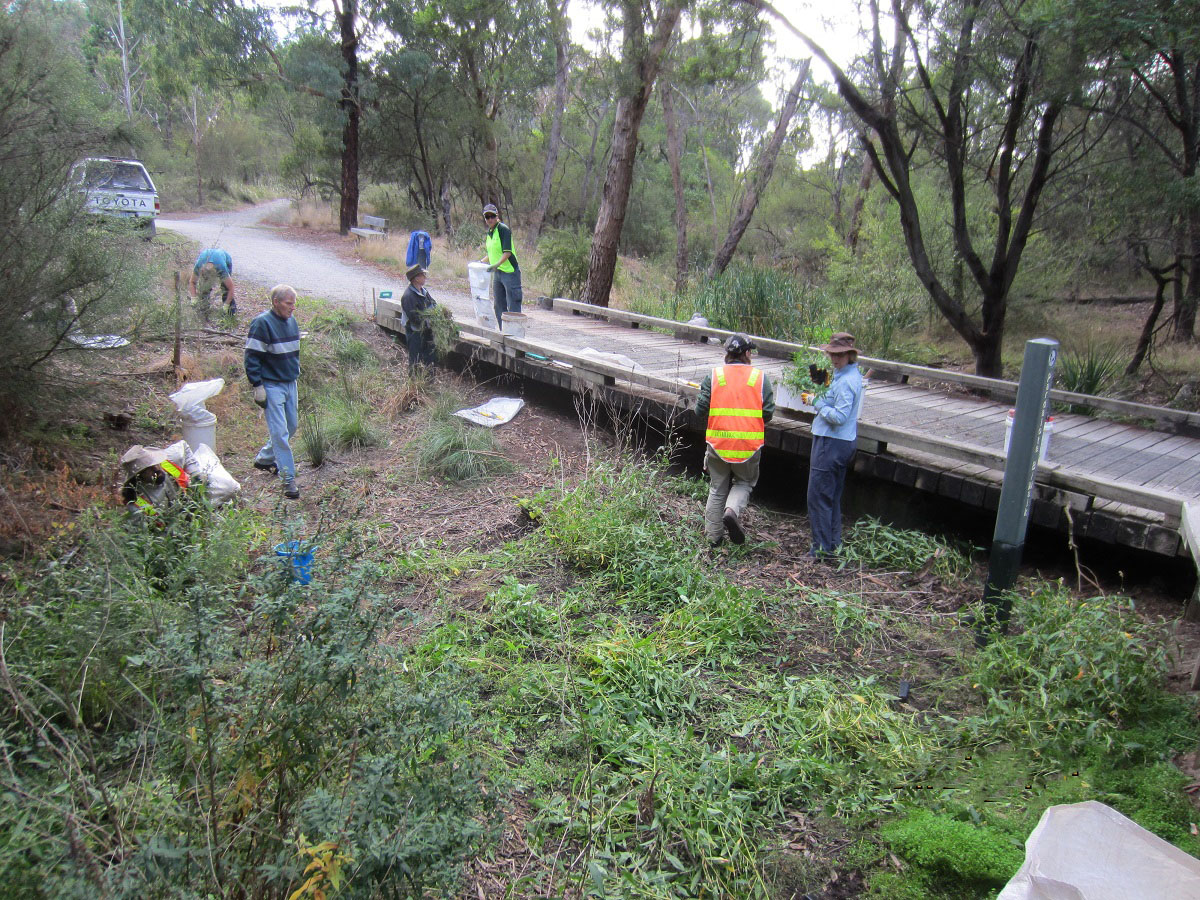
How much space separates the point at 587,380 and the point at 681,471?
4.71ft

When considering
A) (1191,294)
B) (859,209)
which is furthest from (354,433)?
(859,209)

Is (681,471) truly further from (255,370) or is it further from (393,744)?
(393,744)

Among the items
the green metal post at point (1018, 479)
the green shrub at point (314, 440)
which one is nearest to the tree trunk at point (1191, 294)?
the green metal post at point (1018, 479)

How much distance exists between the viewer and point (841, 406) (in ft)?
19.4

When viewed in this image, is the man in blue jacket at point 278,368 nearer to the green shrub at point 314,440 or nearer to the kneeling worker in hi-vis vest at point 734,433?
the green shrub at point 314,440

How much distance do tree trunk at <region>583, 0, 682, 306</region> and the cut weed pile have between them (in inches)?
312

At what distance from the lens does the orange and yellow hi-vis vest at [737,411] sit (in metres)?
6.12

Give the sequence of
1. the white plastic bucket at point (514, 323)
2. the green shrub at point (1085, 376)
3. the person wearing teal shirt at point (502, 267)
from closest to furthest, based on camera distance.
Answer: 1. the green shrub at point (1085, 376)
2. the person wearing teal shirt at point (502, 267)
3. the white plastic bucket at point (514, 323)

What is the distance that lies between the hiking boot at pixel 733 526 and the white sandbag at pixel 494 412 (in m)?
3.39

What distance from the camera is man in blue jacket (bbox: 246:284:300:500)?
698 cm

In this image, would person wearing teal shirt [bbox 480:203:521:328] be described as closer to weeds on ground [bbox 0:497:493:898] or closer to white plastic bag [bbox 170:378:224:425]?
white plastic bag [bbox 170:378:224:425]

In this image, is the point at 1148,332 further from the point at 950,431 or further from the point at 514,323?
the point at 514,323

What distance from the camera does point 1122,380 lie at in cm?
1065

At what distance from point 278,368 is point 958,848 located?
250 inches
